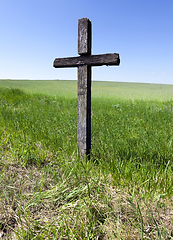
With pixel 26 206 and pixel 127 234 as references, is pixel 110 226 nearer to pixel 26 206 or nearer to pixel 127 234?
pixel 127 234

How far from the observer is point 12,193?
2117 mm

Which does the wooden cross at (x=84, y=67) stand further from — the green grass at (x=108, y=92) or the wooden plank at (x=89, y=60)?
the green grass at (x=108, y=92)

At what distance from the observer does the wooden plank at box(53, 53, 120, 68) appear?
262 centimetres

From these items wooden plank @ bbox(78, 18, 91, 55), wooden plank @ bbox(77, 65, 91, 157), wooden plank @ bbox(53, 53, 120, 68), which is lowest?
wooden plank @ bbox(77, 65, 91, 157)

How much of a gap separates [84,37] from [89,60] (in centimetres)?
40

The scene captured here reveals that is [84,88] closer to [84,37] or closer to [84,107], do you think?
[84,107]

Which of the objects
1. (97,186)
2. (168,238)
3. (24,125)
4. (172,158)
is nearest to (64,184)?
(97,186)

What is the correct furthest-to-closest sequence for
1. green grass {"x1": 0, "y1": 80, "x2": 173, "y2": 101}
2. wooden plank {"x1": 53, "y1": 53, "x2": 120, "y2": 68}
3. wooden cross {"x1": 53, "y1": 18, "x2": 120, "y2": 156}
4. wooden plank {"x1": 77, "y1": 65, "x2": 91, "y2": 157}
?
1. green grass {"x1": 0, "y1": 80, "x2": 173, "y2": 101}
2. wooden plank {"x1": 77, "y1": 65, "x2": 91, "y2": 157}
3. wooden cross {"x1": 53, "y1": 18, "x2": 120, "y2": 156}
4. wooden plank {"x1": 53, "y1": 53, "x2": 120, "y2": 68}

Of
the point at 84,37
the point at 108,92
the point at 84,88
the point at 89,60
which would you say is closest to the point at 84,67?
the point at 89,60

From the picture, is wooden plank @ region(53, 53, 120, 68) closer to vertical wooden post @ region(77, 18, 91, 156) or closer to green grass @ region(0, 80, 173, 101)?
vertical wooden post @ region(77, 18, 91, 156)

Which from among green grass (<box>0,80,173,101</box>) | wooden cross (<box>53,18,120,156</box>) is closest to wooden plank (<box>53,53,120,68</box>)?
wooden cross (<box>53,18,120,156</box>)

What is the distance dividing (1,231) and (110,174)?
1.52m

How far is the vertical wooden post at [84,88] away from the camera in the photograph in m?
2.87

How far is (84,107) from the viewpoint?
3000mm
